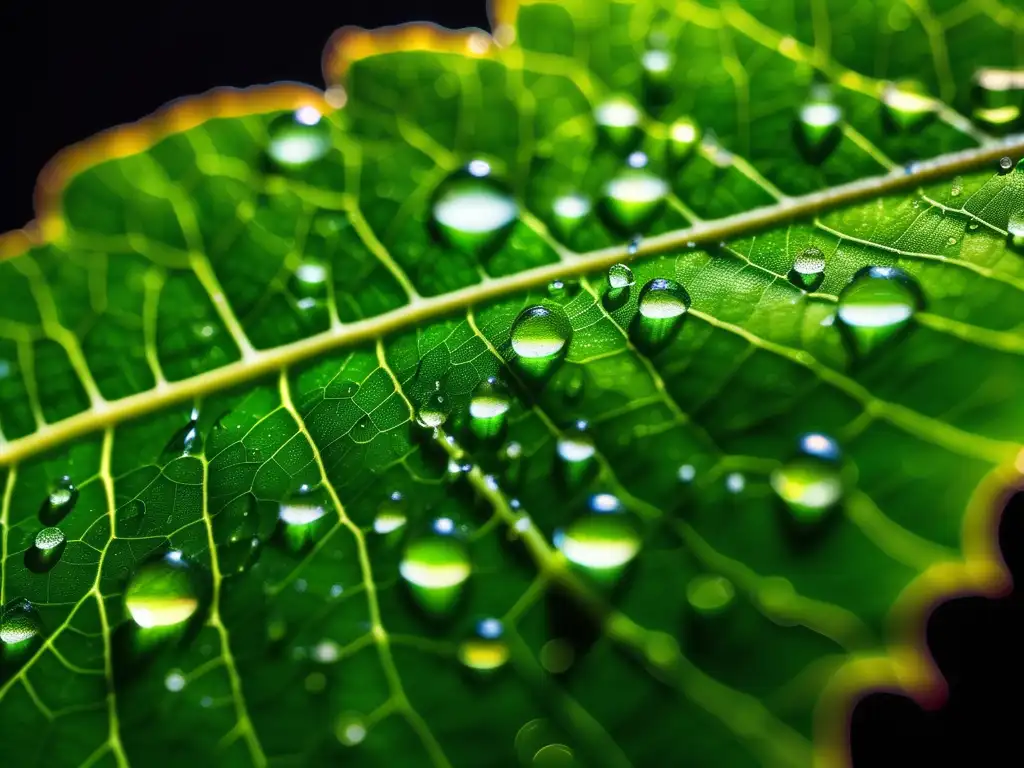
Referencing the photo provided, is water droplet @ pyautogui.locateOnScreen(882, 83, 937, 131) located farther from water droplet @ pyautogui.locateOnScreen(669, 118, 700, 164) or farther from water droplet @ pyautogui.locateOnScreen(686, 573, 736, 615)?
water droplet @ pyautogui.locateOnScreen(686, 573, 736, 615)

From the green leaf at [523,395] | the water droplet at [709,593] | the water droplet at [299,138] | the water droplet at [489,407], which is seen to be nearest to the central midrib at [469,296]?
the green leaf at [523,395]

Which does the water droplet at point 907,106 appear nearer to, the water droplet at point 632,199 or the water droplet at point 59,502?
the water droplet at point 632,199

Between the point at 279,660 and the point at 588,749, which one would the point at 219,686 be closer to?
the point at 279,660

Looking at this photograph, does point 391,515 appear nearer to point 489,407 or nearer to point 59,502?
point 489,407

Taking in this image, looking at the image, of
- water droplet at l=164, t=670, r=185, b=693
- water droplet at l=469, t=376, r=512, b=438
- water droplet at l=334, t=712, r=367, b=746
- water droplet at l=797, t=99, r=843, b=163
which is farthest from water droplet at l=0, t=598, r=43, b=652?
water droplet at l=797, t=99, r=843, b=163

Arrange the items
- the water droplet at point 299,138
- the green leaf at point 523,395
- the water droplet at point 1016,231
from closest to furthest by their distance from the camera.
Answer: the green leaf at point 523,395 < the water droplet at point 1016,231 < the water droplet at point 299,138

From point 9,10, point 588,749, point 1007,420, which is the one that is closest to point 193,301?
point 588,749
